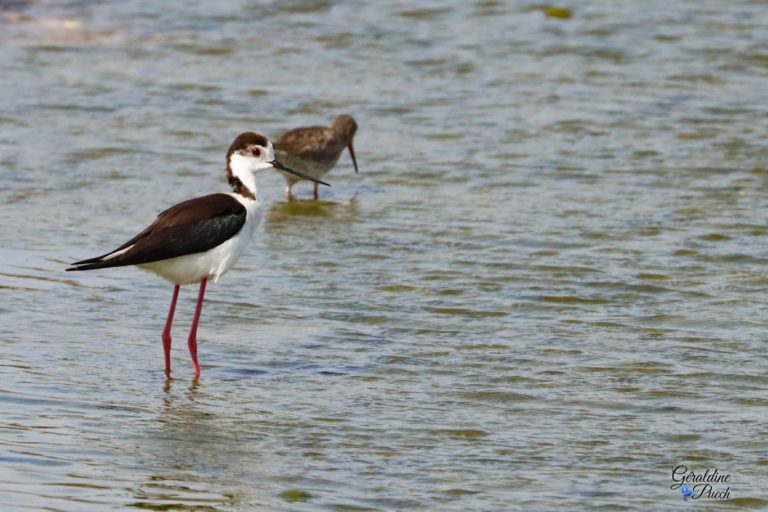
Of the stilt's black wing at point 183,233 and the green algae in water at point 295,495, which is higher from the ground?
the stilt's black wing at point 183,233

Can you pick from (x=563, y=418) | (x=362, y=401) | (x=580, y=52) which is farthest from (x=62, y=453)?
(x=580, y=52)

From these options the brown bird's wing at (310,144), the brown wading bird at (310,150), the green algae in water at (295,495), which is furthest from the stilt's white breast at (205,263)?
the brown bird's wing at (310,144)

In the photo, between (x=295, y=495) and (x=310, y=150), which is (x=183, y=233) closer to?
(x=295, y=495)

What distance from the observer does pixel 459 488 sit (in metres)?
6.32

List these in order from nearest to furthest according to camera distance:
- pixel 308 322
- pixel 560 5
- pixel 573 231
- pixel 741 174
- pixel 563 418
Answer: pixel 563 418 < pixel 308 322 < pixel 573 231 < pixel 741 174 < pixel 560 5

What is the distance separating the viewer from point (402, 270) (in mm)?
10172

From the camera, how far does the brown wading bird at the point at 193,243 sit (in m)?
7.82

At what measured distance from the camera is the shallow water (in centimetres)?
662

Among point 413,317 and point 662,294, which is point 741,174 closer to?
point 662,294

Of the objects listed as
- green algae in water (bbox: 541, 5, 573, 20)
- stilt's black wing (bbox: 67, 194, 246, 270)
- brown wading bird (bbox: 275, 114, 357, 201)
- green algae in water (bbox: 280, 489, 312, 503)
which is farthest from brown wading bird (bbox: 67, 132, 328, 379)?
green algae in water (bbox: 541, 5, 573, 20)

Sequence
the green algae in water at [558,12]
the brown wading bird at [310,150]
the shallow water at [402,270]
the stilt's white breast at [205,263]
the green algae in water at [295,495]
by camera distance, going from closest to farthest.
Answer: the green algae in water at [295,495] → the shallow water at [402,270] → the stilt's white breast at [205,263] → the brown wading bird at [310,150] → the green algae in water at [558,12]

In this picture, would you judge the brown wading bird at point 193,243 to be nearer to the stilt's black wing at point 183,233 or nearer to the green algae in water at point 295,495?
the stilt's black wing at point 183,233

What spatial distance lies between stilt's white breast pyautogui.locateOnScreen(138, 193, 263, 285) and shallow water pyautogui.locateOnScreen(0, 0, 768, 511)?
0.47 m

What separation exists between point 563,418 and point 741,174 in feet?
20.2
